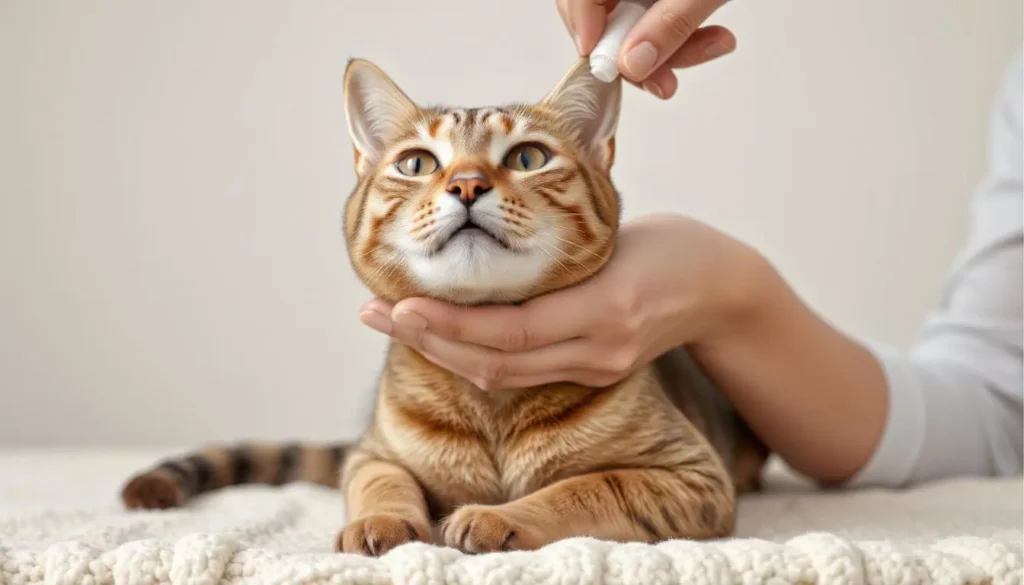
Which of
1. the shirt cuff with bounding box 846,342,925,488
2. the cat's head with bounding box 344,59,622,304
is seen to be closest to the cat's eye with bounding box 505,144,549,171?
the cat's head with bounding box 344,59,622,304

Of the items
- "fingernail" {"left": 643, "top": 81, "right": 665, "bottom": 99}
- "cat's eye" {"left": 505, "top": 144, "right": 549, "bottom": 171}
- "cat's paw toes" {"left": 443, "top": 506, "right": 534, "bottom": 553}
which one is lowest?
"cat's paw toes" {"left": 443, "top": 506, "right": 534, "bottom": 553}

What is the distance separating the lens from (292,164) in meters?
2.63

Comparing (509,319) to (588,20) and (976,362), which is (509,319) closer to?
(588,20)

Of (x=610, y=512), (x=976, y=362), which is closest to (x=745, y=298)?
(x=610, y=512)

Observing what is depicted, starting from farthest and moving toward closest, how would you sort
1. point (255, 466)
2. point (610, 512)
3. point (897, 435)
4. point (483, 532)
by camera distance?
point (255, 466) < point (897, 435) < point (610, 512) < point (483, 532)

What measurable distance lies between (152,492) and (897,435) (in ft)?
3.94

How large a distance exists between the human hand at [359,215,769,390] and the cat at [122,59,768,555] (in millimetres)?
28

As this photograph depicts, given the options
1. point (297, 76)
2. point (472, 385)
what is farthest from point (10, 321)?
point (472, 385)

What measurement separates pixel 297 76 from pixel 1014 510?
1988mm

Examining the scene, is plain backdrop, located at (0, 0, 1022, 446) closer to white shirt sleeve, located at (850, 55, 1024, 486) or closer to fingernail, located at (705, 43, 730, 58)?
white shirt sleeve, located at (850, 55, 1024, 486)

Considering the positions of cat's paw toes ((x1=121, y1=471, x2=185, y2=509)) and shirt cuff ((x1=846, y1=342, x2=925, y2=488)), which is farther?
shirt cuff ((x1=846, y1=342, x2=925, y2=488))

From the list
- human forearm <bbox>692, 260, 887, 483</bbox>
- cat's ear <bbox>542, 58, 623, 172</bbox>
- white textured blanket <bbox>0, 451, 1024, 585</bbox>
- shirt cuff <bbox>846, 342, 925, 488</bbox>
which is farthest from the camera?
shirt cuff <bbox>846, 342, 925, 488</bbox>

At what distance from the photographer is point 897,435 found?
158 centimetres

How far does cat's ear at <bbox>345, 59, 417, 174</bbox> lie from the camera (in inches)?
47.4
